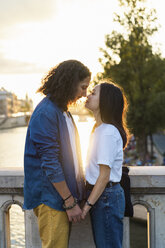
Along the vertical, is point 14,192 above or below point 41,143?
below

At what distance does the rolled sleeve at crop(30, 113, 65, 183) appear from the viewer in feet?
5.87

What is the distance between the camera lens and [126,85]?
71.5ft

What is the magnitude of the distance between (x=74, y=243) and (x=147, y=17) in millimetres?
20862

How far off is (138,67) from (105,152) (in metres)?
20.4

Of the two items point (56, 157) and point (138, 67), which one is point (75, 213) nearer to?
point (56, 157)

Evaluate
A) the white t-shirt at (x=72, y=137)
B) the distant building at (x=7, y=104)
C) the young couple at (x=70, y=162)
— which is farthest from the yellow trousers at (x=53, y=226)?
the distant building at (x=7, y=104)

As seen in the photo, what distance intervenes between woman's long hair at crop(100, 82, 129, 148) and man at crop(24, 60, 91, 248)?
0.12m

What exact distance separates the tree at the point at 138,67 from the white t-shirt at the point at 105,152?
19.1m

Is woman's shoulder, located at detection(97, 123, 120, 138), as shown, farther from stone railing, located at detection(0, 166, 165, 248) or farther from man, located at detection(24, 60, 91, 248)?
stone railing, located at detection(0, 166, 165, 248)

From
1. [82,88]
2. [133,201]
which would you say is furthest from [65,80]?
[133,201]

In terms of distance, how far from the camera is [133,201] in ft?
7.94

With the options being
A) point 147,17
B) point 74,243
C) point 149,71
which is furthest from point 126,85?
point 74,243

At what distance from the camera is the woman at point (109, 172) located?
77.0 inches

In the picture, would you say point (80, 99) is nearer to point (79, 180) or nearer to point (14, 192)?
point (79, 180)
